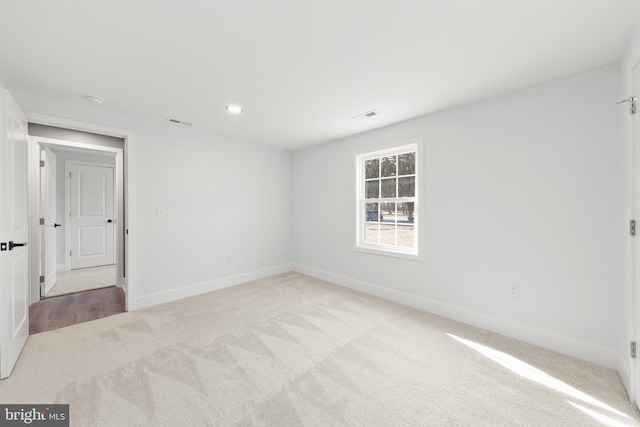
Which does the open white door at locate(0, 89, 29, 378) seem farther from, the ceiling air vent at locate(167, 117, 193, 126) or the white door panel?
the white door panel

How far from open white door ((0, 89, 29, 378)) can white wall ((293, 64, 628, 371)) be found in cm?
360

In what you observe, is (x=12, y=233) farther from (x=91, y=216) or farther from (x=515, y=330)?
(x=515, y=330)

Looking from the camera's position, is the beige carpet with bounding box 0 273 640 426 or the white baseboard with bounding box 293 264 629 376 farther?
the white baseboard with bounding box 293 264 629 376

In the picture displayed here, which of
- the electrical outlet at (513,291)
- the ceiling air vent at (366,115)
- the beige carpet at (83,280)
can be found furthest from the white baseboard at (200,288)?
the electrical outlet at (513,291)

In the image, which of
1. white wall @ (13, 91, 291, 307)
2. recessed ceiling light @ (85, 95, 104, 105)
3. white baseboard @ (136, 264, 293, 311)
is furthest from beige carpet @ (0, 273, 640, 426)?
recessed ceiling light @ (85, 95, 104, 105)

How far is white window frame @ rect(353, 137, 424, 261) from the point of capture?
3143 mm

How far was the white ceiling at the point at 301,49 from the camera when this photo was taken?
145 cm

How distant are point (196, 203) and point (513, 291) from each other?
396 centimetres

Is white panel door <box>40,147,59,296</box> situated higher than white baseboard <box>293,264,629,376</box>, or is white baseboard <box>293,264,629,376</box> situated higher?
white panel door <box>40,147,59,296</box>

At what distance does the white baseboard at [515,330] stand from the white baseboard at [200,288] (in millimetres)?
1761

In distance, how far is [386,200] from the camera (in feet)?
11.8

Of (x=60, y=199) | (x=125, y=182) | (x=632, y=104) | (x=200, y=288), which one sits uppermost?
(x=632, y=104)

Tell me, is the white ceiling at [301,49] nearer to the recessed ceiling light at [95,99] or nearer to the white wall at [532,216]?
the recessed ceiling light at [95,99]

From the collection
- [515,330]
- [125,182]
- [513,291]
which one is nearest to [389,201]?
[513,291]
